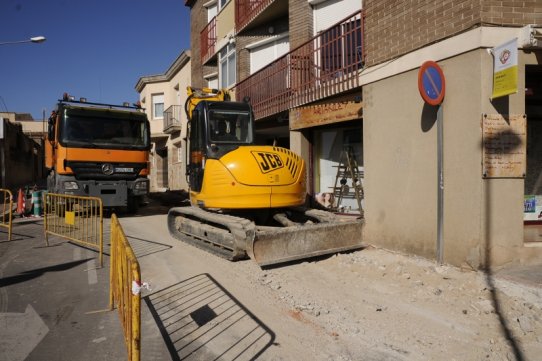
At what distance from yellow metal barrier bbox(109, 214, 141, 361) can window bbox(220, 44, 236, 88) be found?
1278 cm

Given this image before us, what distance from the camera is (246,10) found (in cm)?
1491

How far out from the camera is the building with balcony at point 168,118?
2359cm

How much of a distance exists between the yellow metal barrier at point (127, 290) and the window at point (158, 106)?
24.9 metres

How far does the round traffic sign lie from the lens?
589 centimetres

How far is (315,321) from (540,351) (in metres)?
2.07

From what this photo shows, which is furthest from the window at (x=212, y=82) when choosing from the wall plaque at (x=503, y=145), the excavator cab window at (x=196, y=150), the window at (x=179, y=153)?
the wall plaque at (x=503, y=145)

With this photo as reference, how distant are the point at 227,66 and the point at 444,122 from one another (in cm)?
1291

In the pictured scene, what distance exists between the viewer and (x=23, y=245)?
8414 mm

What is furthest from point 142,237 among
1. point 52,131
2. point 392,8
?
point 392,8

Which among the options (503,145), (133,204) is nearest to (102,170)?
(133,204)

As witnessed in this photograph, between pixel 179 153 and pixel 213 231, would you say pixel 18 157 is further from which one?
pixel 213 231

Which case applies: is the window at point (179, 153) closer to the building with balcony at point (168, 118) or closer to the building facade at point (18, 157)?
the building with balcony at point (168, 118)

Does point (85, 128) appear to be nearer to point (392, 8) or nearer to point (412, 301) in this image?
point (392, 8)

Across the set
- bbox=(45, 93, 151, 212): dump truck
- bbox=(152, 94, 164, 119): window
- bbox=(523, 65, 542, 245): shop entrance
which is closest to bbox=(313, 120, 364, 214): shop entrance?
bbox=(523, 65, 542, 245): shop entrance
